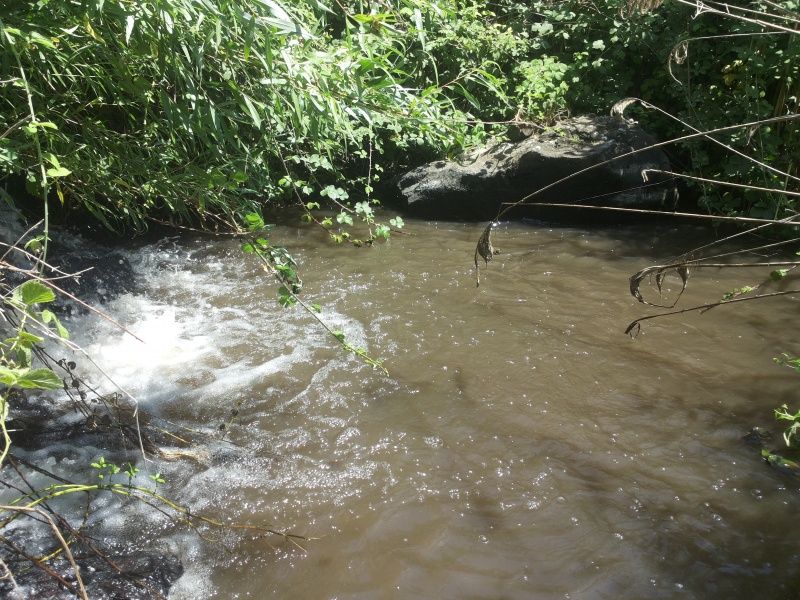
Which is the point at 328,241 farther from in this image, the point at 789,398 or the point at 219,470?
the point at 789,398

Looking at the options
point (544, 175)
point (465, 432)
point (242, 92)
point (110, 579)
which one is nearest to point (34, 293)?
point (110, 579)

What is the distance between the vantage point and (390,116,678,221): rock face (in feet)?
20.6

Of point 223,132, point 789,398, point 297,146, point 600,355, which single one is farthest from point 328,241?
point 789,398

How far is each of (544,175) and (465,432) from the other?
13.2 ft

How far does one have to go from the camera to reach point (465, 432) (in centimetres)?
318

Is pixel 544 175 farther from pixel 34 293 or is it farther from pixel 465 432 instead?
pixel 34 293

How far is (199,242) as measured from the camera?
19.8ft

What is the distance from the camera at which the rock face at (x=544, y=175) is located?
629 cm

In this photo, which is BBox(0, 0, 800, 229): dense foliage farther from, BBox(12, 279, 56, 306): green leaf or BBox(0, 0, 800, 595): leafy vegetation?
BBox(12, 279, 56, 306): green leaf

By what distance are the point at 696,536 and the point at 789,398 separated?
1.27 metres

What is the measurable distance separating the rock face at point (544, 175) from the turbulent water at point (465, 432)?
1313 millimetres

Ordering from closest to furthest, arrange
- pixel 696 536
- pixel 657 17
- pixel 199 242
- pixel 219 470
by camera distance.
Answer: pixel 696 536 → pixel 219 470 → pixel 199 242 → pixel 657 17

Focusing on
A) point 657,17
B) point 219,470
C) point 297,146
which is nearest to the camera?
point 219,470

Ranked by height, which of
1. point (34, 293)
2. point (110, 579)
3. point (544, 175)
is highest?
point (34, 293)
